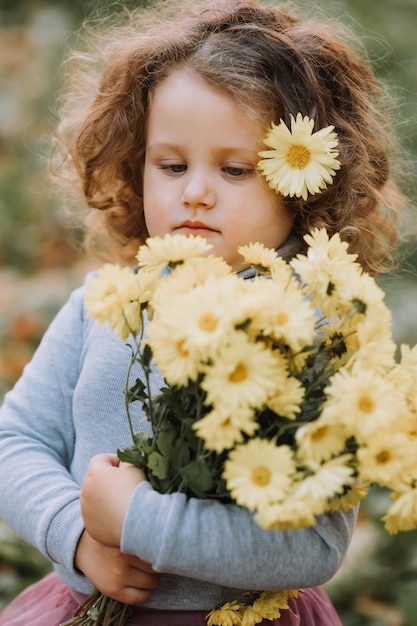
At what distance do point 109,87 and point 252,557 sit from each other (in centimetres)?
108

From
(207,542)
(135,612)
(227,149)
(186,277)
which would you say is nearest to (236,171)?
(227,149)

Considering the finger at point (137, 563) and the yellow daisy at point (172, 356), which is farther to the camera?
the finger at point (137, 563)

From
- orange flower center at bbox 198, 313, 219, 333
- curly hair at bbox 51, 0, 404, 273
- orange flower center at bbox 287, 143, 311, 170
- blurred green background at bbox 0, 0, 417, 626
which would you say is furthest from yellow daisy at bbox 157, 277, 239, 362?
blurred green background at bbox 0, 0, 417, 626

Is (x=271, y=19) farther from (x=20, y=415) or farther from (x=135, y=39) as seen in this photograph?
(x=20, y=415)

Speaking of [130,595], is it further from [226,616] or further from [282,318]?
[282,318]

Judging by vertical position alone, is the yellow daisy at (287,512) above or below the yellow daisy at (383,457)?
below

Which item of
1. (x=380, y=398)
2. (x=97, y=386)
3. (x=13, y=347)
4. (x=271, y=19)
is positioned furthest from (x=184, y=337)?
(x=13, y=347)

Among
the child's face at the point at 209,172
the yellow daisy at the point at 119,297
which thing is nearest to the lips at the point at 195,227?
the child's face at the point at 209,172

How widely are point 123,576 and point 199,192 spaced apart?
0.63 m

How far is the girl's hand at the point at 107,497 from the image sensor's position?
113 cm

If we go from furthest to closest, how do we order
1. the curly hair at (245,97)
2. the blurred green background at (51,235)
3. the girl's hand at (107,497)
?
the blurred green background at (51,235), the curly hair at (245,97), the girl's hand at (107,497)

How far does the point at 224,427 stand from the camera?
95cm

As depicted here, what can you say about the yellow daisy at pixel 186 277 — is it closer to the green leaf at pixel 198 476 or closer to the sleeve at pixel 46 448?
the green leaf at pixel 198 476

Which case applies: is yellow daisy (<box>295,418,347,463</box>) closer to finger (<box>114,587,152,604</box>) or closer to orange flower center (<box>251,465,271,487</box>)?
orange flower center (<box>251,465,271,487</box>)
